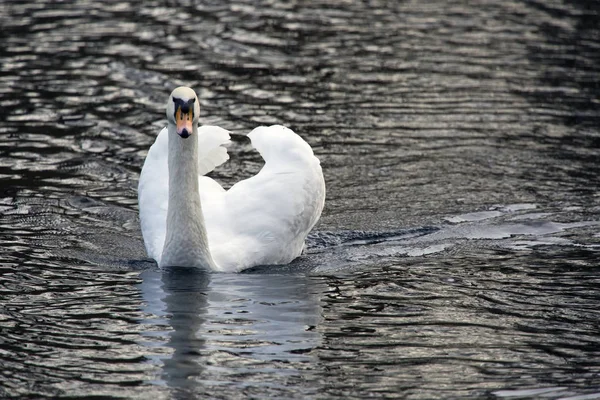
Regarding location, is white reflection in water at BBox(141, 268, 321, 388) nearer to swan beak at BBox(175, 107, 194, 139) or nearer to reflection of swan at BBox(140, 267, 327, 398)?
Answer: reflection of swan at BBox(140, 267, 327, 398)

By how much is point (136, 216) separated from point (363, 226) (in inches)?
92.8

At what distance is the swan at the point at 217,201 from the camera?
9859 millimetres

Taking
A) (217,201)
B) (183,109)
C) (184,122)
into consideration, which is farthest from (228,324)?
(217,201)

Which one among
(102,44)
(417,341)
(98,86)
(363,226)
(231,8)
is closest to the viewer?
(417,341)

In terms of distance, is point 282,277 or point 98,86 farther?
point 98,86

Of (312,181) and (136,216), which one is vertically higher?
(312,181)

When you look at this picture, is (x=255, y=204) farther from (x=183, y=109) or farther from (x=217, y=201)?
(x=183, y=109)

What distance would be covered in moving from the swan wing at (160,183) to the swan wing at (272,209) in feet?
1.30

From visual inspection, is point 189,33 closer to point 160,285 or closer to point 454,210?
point 454,210

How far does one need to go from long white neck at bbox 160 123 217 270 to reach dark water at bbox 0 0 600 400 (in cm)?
21

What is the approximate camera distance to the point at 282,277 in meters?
10.1

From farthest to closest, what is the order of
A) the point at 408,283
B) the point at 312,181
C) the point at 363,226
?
the point at 363,226, the point at 312,181, the point at 408,283

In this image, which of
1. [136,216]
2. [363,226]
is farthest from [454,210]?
[136,216]

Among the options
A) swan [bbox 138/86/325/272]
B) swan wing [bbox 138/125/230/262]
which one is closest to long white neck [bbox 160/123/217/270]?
swan [bbox 138/86/325/272]
